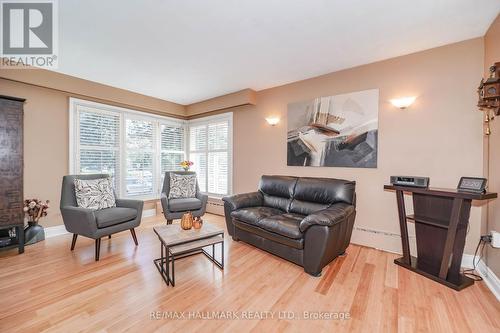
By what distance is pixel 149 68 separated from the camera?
323 centimetres

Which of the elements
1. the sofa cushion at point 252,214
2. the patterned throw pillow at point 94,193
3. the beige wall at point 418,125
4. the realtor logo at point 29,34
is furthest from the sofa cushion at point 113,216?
the beige wall at point 418,125

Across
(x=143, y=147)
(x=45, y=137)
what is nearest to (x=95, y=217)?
(x=45, y=137)

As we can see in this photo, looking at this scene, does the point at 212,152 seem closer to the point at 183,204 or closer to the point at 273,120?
the point at 183,204

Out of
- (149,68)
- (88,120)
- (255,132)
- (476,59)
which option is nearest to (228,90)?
(255,132)

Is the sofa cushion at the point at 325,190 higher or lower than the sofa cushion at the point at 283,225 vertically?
higher

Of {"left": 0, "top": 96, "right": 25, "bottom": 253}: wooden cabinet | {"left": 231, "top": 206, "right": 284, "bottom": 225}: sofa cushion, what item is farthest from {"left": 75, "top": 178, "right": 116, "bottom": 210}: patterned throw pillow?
{"left": 231, "top": 206, "right": 284, "bottom": 225}: sofa cushion

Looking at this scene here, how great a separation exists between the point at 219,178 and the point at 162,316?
3368mm

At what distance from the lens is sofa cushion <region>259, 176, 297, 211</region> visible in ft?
10.8

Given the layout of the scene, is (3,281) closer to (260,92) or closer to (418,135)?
(260,92)

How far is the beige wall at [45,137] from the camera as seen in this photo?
3223 mm

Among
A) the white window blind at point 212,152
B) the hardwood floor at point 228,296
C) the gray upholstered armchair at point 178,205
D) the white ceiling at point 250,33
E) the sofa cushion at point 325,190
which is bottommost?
the hardwood floor at point 228,296

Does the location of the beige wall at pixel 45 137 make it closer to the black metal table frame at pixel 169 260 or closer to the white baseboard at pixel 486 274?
the black metal table frame at pixel 169 260

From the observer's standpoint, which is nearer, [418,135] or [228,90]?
[418,135]

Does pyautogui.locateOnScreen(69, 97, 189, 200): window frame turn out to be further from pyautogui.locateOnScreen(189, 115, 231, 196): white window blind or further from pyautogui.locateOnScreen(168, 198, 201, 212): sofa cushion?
pyautogui.locateOnScreen(168, 198, 201, 212): sofa cushion
